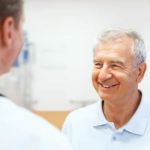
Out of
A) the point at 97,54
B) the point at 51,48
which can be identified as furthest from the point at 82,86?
the point at 97,54

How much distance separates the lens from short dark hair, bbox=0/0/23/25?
72cm

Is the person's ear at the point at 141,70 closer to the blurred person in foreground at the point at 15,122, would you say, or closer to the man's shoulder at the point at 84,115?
the man's shoulder at the point at 84,115

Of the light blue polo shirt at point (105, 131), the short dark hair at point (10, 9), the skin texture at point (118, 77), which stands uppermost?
the short dark hair at point (10, 9)

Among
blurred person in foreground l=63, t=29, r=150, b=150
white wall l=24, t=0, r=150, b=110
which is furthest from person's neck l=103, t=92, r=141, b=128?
white wall l=24, t=0, r=150, b=110

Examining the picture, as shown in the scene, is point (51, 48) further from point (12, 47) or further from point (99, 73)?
point (12, 47)

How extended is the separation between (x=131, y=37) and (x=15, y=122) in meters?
0.91

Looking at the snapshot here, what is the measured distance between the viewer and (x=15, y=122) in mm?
719

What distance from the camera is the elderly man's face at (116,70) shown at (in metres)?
1.50

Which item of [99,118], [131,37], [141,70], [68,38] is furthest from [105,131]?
[68,38]

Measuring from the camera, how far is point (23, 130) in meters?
0.72

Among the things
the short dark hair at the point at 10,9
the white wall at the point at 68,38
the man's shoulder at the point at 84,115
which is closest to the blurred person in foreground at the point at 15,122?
the short dark hair at the point at 10,9

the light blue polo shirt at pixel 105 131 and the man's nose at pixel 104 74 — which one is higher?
the man's nose at pixel 104 74

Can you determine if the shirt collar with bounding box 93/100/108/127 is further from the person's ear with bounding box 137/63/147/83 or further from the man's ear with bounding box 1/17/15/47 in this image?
the man's ear with bounding box 1/17/15/47

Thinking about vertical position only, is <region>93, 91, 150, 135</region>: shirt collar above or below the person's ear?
below
